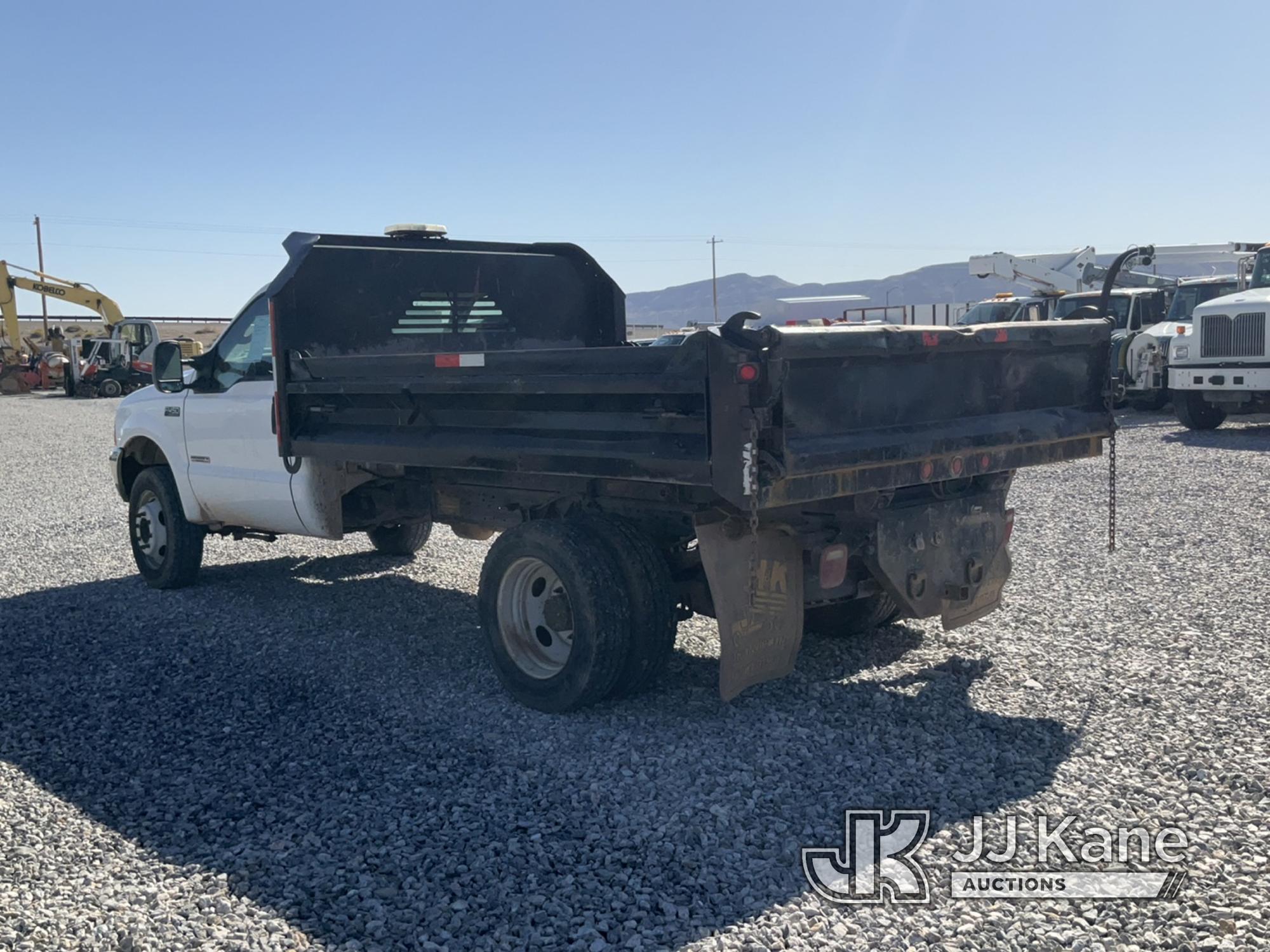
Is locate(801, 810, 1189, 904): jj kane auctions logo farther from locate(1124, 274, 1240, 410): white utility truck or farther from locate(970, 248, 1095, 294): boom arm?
locate(970, 248, 1095, 294): boom arm

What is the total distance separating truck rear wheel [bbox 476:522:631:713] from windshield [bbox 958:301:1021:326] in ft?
61.8

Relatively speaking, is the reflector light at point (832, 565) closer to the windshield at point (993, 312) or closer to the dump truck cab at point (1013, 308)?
the dump truck cab at point (1013, 308)

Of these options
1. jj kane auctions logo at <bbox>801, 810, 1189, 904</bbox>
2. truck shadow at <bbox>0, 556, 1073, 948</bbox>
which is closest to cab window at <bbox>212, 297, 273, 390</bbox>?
truck shadow at <bbox>0, 556, 1073, 948</bbox>

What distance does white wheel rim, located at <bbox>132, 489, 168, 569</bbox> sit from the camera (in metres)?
8.44

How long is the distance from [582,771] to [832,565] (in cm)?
142

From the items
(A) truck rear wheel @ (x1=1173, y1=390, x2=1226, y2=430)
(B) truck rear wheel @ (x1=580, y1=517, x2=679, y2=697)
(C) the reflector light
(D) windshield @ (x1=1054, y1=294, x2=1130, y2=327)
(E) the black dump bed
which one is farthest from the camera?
(D) windshield @ (x1=1054, y1=294, x2=1130, y2=327)

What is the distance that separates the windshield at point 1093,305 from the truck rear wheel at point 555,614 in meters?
17.3

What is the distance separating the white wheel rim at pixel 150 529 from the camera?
8.44 meters

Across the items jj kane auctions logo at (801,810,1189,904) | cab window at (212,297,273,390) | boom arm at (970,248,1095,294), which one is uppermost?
boom arm at (970,248,1095,294)

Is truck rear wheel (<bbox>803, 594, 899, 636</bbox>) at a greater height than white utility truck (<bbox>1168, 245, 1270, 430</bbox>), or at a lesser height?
lesser

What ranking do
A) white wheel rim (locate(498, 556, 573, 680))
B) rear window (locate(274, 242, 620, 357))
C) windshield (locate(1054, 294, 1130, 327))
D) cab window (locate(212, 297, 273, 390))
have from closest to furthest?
white wheel rim (locate(498, 556, 573, 680)), rear window (locate(274, 242, 620, 357)), cab window (locate(212, 297, 273, 390)), windshield (locate(1054, 294, 1130, 327))

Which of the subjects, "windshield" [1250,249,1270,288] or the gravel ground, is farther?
"windshield" [1250,249,1270,288]

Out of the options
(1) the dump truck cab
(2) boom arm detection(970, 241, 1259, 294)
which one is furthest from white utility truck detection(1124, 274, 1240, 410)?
(2) boom arm detection(970, 241, 1259, 294)

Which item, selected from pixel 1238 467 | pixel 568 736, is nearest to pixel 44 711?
pixel 568 736
